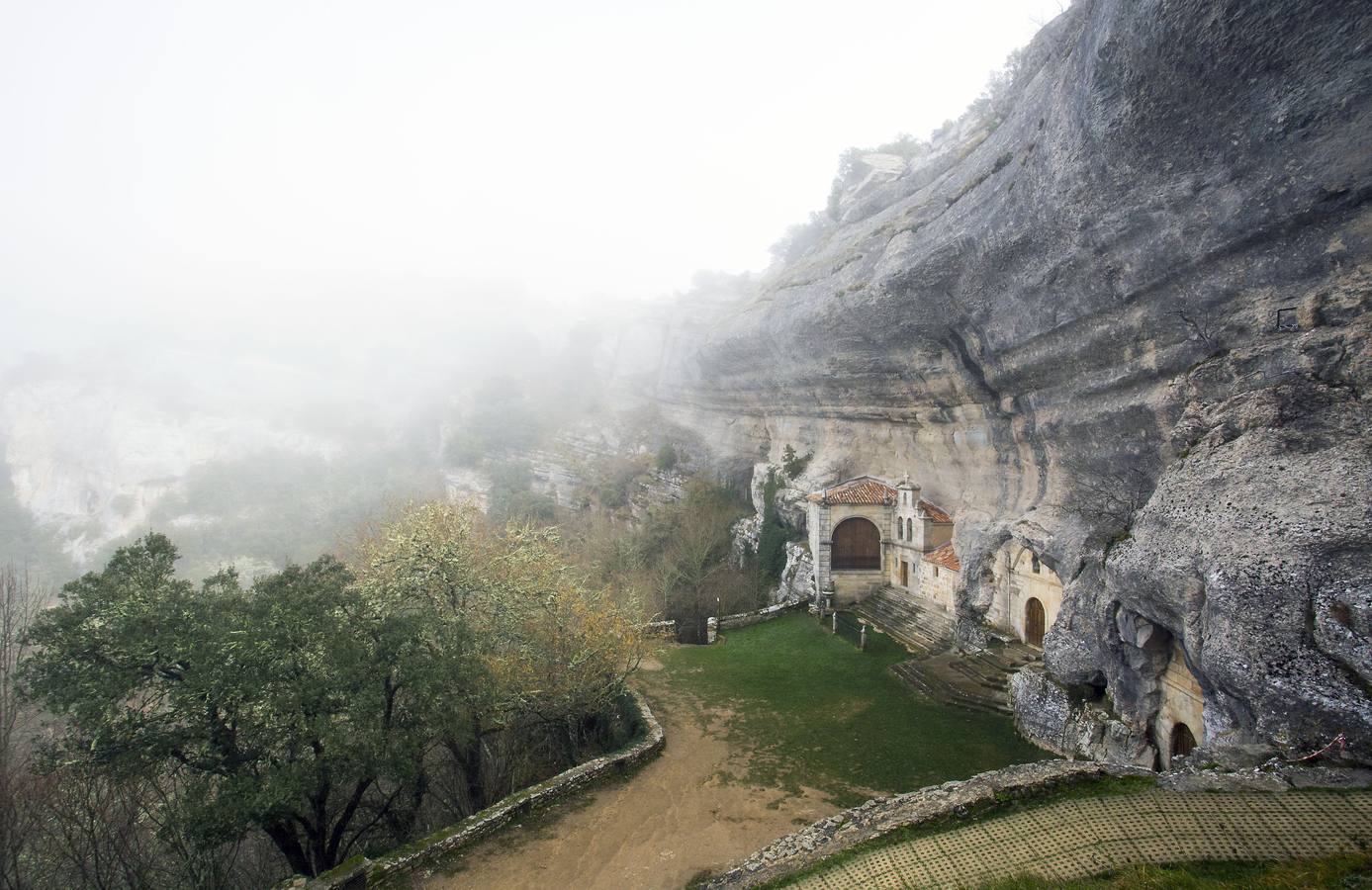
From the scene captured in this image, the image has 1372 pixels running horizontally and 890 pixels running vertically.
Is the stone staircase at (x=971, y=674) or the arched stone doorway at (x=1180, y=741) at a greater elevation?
the arched stone doorway at (x=1180, y=741)

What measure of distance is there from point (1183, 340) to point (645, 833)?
11.4 metres

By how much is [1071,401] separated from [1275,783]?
7.80 meters

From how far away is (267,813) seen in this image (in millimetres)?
7715

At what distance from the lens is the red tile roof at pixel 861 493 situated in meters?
21.5

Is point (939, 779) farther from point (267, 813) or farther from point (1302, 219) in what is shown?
point (267, 813)

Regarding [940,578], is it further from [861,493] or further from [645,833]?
[645,833]

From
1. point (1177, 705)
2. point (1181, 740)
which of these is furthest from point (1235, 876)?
point (1181, 740)

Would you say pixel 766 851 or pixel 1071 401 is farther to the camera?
pixel 1071 401

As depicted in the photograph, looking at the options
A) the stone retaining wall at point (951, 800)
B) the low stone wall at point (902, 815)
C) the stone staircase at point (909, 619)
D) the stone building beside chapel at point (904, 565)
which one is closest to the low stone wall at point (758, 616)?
the stone building beside chapel at point (904, 565)

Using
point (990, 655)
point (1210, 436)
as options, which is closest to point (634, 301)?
point (990, 655)

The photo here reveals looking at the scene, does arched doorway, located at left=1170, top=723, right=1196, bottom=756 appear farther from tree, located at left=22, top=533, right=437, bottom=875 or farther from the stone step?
tree, located at left=22, top=533, right=437, bottom=875

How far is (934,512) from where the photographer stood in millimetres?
19453

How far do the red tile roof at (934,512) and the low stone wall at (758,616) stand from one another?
5.71 metres

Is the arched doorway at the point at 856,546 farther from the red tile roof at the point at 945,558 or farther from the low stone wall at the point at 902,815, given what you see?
the low stone wall at the point at 902,815
